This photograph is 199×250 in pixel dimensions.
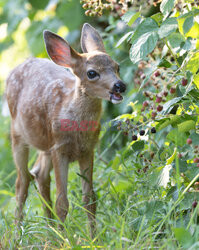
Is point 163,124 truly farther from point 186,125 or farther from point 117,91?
point 117,91

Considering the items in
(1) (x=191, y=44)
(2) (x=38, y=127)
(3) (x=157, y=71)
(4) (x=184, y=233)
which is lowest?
(2) (x=38, y=127)

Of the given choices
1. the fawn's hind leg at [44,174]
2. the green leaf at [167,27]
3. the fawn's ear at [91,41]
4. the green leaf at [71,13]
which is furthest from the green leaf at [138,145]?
the green leaf at [71,13]

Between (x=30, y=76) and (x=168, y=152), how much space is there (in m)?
2.10

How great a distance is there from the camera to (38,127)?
5035 millimetres

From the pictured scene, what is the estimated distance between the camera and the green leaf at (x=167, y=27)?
3.33m

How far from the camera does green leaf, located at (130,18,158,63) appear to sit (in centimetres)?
334

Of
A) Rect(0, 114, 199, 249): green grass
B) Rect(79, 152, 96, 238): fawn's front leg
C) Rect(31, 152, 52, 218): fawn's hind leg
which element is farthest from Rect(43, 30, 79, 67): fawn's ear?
Rect(31, 152, 52, 218): fawn's hind leg

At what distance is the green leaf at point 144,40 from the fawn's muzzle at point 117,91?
805 mm

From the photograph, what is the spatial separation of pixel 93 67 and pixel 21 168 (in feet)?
5.07

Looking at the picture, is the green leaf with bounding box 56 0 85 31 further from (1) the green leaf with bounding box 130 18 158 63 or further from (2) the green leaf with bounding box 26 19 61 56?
(1) the green leaf with bounding box 130 18 158 63

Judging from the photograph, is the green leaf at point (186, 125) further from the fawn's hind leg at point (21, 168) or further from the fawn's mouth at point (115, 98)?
the fawn's hind leg at point (21, 168)

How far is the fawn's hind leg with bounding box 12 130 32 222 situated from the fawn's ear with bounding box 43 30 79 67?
1.16 m

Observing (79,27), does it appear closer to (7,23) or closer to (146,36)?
(7,23)

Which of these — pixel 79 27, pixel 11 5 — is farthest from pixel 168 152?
pixel 11 5
